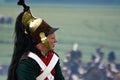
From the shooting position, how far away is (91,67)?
1074 cm

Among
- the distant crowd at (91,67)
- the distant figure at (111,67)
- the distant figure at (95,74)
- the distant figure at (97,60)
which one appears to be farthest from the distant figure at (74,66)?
the distant figure at (111,67)

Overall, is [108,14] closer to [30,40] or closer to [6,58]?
[6,58]

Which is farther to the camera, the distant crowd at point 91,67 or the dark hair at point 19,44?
the distant crowd at point 91,67

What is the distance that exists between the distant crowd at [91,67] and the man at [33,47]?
6.44 m

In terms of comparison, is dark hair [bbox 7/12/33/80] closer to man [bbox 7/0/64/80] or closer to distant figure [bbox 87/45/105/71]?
man [bbox 7/0/64/80]

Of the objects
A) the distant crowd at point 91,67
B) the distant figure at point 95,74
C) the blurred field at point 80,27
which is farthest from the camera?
the blurred field at point 80,27

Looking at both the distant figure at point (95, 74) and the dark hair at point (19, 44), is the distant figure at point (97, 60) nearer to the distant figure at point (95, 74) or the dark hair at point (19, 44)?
Result: the distant figure at point (95, 74)

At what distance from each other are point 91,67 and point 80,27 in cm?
185

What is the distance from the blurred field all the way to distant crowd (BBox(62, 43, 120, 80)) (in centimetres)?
16

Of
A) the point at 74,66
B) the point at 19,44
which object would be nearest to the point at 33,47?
the point at 19,44

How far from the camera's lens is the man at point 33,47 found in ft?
12.4

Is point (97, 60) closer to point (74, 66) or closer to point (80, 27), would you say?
point (74, 66)

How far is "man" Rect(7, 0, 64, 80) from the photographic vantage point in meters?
3.77

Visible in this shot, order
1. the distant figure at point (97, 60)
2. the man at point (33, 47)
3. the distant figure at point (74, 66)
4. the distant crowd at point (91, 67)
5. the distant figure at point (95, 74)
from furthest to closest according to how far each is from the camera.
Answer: the distant figure at point (74, 66) → the distant figure at point (97, 60) → the distant crowd at point (91, 67) → the distant figure at point (95, 74) → the man at point (33, 47)
